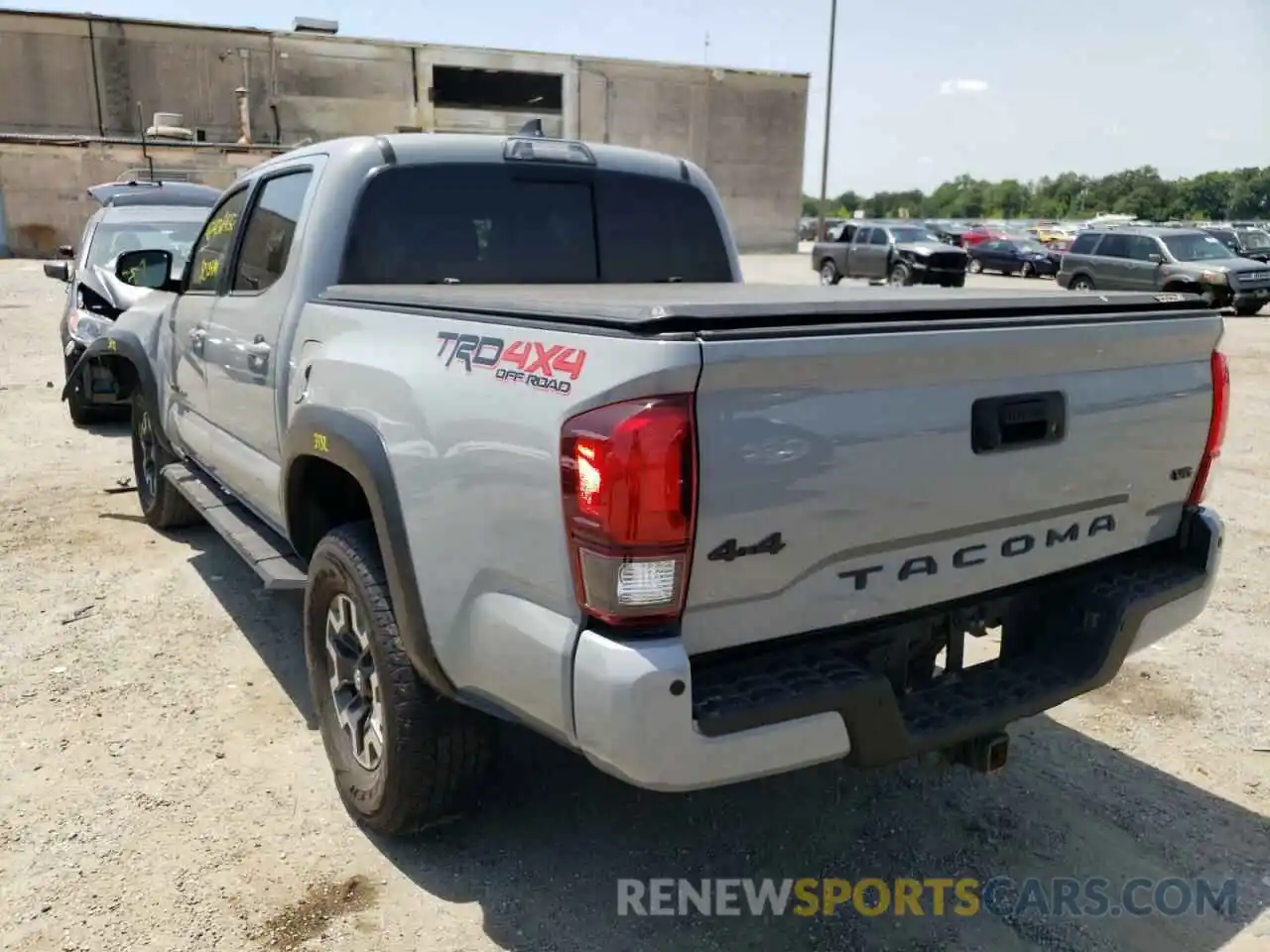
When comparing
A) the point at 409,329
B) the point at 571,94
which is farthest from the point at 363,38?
the point at 409,329

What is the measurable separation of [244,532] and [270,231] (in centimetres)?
122

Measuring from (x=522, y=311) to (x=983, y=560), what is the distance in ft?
4.32

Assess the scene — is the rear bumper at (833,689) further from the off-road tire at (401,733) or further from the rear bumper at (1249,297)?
the rear bumper at (1249,297)

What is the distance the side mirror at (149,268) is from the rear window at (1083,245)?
21160 millimetres

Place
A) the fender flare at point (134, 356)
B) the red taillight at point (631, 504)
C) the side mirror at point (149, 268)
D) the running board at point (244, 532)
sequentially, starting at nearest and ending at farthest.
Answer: the red taillight at point (631, 504) < the running board at point (244, 532) < the side mirror at point (149, 268) < the fender flare at point (134, 356)

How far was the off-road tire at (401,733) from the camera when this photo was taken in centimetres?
283

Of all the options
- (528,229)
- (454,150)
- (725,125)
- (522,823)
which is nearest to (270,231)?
(454,150)

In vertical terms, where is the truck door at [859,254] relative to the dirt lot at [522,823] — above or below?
above

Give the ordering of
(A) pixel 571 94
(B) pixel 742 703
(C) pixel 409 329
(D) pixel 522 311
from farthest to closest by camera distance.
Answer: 1. (A) pixel 571 94
2. (C) pixel 409 329
3. (D) pixel 522 311
4. (B) pixel 742 703

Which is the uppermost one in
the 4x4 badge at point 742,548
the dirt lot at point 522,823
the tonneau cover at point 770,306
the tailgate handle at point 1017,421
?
the tonneau cover at point 770,306

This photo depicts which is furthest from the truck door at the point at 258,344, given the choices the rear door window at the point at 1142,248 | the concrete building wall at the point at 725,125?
the concrete building wall at the point at 725,125

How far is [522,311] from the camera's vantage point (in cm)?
241

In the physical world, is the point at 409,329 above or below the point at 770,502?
above

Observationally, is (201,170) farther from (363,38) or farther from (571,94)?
(571,94)
